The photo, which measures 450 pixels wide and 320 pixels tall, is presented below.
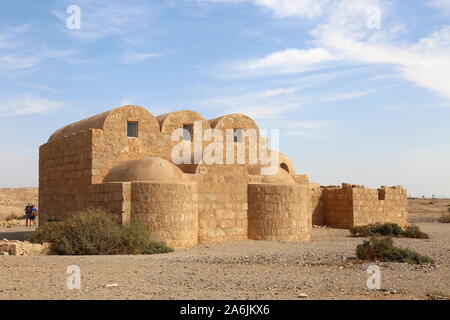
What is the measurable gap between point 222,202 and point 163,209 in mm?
2350

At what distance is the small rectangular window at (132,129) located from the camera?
47.6 ft

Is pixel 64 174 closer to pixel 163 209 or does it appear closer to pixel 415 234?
pixel 163 209

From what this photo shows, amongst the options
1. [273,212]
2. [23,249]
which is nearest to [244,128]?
[273,212]

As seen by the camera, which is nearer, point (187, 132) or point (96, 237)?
point (96, 237)

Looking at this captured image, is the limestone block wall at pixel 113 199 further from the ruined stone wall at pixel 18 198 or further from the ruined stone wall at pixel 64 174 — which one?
the ruined stone wall at pixel 18 198

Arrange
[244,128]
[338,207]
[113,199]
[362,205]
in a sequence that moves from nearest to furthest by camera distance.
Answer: [113,199] → [244,128] → [362,205] → [338,207]

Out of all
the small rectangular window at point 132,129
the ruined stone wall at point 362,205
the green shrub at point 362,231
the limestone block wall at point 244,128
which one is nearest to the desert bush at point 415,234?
the green shrub at point 362,231

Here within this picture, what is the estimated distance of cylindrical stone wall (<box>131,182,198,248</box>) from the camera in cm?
1193

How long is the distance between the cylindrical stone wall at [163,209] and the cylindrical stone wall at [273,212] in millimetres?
2584

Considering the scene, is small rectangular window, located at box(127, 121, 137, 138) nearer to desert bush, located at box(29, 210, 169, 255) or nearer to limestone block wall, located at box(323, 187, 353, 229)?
desert bush, located at box(29, 210, 169, 255)

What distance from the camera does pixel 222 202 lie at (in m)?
13.9
